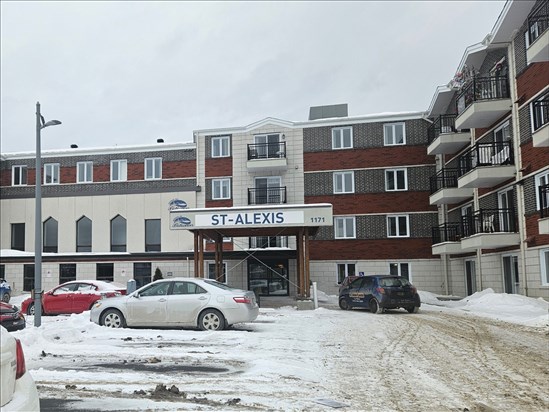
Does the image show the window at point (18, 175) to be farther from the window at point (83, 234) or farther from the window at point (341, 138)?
the window at point (341, 138)

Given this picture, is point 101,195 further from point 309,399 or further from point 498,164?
point 309,399

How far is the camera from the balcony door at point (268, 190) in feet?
116

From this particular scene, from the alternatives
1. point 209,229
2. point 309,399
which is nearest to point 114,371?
point 309,399

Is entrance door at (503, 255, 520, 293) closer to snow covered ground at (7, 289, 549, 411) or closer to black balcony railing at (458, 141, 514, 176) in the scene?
black balcony railing at (458, 141, 514, 176)

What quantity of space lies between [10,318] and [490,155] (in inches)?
821

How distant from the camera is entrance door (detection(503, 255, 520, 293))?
24.1m

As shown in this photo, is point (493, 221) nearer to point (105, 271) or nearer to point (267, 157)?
point (267, 157)

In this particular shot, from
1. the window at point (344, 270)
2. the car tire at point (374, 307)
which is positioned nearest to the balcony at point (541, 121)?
the car tire at point (374, 307)

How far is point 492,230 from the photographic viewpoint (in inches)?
956

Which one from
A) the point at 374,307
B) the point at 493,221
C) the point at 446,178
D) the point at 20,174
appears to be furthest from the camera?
the point at 20,174

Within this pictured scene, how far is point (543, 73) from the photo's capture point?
20.9 meters

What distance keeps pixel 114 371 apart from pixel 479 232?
1942 centimetres

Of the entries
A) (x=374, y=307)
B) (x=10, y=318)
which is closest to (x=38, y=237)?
(x=10, y=318)

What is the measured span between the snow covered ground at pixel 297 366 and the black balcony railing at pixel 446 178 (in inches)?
589
